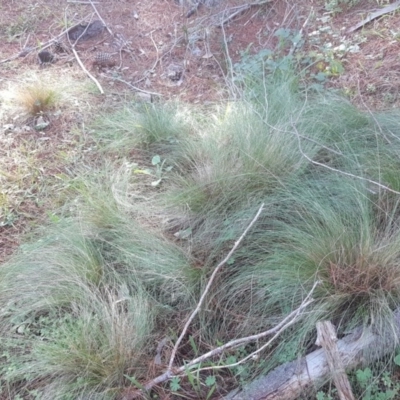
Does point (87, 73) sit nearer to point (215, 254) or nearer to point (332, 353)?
point (215, 254)

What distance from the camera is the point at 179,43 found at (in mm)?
4359

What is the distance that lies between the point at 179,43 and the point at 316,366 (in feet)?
11.3


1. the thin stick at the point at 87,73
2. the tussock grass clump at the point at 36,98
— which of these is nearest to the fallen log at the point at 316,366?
the tussock grass clump at the point at 36,98

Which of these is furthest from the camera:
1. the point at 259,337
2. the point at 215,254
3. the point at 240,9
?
the point at 240,9

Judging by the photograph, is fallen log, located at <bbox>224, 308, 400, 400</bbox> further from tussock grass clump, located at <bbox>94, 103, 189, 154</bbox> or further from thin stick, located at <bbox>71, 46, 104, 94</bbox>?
thin stick, located at <bbox>71, 46, 104, 94</bbox>

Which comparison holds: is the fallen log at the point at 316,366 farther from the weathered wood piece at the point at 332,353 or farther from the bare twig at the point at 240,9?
the bare twig at the point at 240,9

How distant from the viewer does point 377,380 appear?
1.65 m

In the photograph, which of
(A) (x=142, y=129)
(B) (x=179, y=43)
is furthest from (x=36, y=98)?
(B) (x=179, y=43)

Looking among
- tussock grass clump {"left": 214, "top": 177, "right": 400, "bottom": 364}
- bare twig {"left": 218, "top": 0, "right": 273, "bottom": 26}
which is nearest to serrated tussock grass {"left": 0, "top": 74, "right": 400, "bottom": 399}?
tussock grass clump {"left": 214, "top": 177, "right": 400, "bottom": 364}

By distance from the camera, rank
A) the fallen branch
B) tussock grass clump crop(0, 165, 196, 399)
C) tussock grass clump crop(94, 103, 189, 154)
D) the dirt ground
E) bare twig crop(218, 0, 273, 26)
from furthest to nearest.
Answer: bare twig crop(218, 0, 273, 26) < the fallen branch < the dirt ground < tussock grass clump crop(94, 103, 189, 154) < tussock grass clump crop(0, 165, 196, 399)

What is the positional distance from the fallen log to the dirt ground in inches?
69.0

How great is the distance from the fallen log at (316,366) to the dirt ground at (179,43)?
1752mm

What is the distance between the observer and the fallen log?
1.62 m

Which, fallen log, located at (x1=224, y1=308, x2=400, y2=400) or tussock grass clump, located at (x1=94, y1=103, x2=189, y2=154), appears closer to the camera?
fallen log, located at (x1=224, y1=308, x2=400, y2=400)
